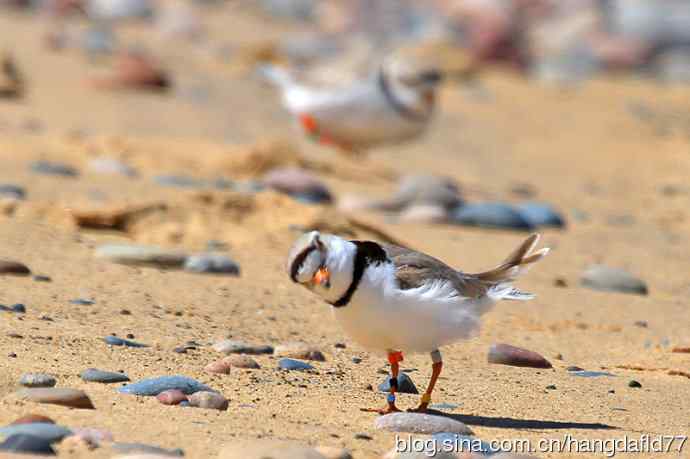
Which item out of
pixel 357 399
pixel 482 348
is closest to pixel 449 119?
pixel 482 348

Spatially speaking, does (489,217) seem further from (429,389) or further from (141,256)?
(429,389)

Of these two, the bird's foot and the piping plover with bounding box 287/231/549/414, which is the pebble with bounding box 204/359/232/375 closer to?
the piping plover with bounding box 287/231/549/414

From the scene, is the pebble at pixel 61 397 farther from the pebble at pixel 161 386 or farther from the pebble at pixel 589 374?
the pebble at pixel 589 374

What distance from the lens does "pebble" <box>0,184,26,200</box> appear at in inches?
295

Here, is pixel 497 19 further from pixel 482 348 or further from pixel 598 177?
pixel 482 348

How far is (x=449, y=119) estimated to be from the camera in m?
15.6

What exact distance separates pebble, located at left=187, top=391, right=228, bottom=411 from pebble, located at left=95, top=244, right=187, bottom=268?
2.29 meters

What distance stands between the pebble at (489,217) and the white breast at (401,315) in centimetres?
422

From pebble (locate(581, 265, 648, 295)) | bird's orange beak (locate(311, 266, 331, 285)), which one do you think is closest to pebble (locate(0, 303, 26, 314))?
bird's orange beak (locate(311, 266, 331, 285))

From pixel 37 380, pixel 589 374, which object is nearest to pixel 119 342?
pixel 37 380

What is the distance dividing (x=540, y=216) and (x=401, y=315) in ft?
16.9

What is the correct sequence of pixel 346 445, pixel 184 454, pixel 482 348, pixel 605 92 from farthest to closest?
pixel 605 92, pixel 482 348, pixel 346 445, pixel 184 454

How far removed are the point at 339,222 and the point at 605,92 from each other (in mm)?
12861

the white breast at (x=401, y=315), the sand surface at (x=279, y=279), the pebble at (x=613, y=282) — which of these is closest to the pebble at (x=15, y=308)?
the sand surface at (x=279, y=279)
